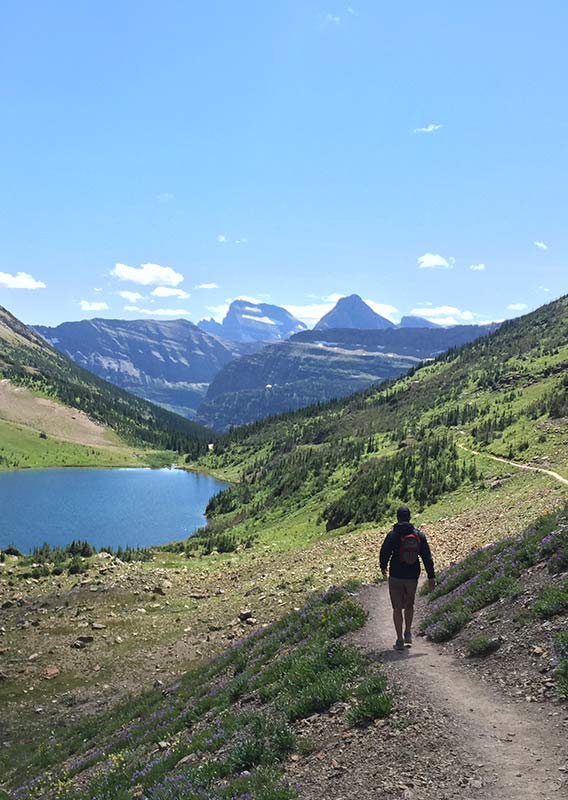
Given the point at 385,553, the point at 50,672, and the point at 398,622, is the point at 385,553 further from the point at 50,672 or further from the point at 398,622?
the point at 50,672

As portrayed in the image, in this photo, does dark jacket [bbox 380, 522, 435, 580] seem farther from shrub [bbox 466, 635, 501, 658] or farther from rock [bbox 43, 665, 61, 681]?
rock [bbox 43, 665, 61, 681]

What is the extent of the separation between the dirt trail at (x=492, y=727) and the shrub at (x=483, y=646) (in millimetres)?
534

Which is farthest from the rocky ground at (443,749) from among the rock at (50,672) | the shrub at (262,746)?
the rock at (50,672)

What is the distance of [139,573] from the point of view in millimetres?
39406

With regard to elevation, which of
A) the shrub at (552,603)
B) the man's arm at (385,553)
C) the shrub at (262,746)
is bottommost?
the shrub at (262,746)

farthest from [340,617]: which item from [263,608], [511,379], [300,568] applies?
[511,379]

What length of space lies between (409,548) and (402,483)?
43.1 metres

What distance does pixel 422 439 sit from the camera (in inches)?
3255

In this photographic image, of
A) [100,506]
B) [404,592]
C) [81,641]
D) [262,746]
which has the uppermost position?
[404,592]

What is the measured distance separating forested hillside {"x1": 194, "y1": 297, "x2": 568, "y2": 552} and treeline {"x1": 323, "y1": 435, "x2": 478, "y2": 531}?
0.49 ft

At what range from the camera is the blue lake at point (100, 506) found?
84625 millimetres

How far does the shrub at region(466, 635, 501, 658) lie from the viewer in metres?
12.6

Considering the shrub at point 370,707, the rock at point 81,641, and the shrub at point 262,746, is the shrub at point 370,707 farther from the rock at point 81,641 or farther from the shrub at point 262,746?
the rock at point 81,641

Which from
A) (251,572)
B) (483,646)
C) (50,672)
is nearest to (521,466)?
(251,572)
